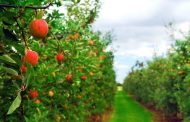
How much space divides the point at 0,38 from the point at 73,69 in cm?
620

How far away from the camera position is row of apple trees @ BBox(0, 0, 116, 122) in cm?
240

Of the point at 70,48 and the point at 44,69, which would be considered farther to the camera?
the point at 70,48

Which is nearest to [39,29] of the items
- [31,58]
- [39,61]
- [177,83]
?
[31,58]

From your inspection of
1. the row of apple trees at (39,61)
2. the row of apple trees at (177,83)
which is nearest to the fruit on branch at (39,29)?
the row of apple trees at (39,61)

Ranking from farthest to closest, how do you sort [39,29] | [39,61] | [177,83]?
[177,83] < [39,61] < [39,29]

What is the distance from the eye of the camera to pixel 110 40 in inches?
1238

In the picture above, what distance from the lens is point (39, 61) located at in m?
7.03

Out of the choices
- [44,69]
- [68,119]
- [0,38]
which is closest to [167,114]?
[68,119]

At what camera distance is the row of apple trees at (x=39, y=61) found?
2.40m

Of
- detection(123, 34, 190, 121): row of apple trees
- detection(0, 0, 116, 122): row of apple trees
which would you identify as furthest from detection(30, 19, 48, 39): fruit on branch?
detection(123, 34, 190, 121): row of apple trees

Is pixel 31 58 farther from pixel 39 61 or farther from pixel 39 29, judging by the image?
pixel 39 61

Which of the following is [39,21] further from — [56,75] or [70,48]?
[70,48]

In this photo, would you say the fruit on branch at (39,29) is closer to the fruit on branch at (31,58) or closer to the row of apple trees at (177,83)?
the fruit on branch at (31,58)

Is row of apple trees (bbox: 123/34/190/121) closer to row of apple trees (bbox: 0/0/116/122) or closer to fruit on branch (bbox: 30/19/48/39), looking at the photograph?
row of apple trees (bbox: 0/0/116/122)
